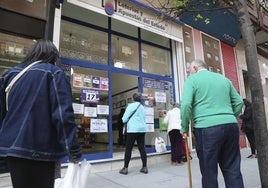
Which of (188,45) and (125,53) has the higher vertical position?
(188,45)

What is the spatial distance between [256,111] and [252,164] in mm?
3564

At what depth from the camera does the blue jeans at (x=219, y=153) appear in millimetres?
2922

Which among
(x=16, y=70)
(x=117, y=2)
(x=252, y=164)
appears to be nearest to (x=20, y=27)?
(x=117, y=2)

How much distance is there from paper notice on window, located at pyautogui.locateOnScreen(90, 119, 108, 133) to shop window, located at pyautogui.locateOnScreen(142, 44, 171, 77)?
243cm

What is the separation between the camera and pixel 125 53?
7.95 meters

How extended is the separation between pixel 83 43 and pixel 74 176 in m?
5.86

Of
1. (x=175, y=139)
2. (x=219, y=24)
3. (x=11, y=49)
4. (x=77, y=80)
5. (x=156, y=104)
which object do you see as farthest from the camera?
(x=219, y=24)

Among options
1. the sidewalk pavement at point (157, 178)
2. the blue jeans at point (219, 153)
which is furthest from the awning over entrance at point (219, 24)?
the blue jeans at point (219, 153)

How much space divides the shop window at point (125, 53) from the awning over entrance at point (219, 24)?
7.64 ft

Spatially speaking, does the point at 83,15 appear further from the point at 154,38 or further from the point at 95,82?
the point at 154,38

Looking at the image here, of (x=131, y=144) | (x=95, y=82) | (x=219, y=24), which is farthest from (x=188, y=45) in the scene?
(x=131, y=144)

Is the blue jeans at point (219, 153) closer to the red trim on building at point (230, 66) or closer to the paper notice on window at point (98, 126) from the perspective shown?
the paper notice on window at point (98, 126)

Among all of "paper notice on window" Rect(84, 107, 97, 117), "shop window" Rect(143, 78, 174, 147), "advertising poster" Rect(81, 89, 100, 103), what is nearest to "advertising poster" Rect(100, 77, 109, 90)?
"advertising poster" Rect(81, 89, 100, 103)

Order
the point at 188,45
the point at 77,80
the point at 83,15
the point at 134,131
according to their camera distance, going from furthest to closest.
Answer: the point at 188,45
the point at 83,15
the point at 77,80
the point at 134,131
